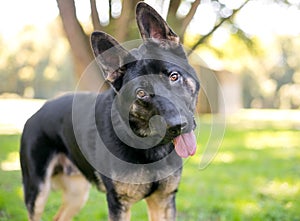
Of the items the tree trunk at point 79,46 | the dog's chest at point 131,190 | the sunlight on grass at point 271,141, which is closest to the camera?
the dog's chest at point 131,190

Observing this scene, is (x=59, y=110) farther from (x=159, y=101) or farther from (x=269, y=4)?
(x=269, y=4)

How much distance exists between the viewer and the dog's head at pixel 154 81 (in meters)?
2.95

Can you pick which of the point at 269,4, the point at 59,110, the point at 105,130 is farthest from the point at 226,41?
the point at 105,130

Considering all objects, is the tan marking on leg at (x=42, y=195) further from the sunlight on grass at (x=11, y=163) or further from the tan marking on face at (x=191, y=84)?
the sunlight on grass at (x=11, y=163)

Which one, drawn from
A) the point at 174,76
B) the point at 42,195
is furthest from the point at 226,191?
the point at 174,76

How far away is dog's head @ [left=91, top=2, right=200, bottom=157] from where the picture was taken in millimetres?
2953

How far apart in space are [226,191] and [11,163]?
4.95 metres

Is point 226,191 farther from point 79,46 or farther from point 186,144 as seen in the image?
point 186,144

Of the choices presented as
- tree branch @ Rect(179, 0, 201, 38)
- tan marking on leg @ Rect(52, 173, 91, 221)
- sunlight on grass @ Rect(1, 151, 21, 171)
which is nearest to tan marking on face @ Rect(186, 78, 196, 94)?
tan marking on leg @ Rect(52, 173, 91, 221)

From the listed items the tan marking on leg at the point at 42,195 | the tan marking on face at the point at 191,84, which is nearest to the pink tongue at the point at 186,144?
the tan marking on face at the point at 191,84

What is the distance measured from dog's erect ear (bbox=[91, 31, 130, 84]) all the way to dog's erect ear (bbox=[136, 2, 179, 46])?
0.23 meters

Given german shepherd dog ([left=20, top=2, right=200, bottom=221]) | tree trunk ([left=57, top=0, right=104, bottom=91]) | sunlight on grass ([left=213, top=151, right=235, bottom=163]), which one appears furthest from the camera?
sunlight on grass ([left=213, top=151, right=235, bottom=163])

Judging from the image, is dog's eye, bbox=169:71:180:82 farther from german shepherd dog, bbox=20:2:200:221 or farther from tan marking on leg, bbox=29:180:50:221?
tan marking on leg, bbox=29:180:50:221

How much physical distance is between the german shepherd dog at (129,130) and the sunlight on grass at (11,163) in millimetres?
4695
